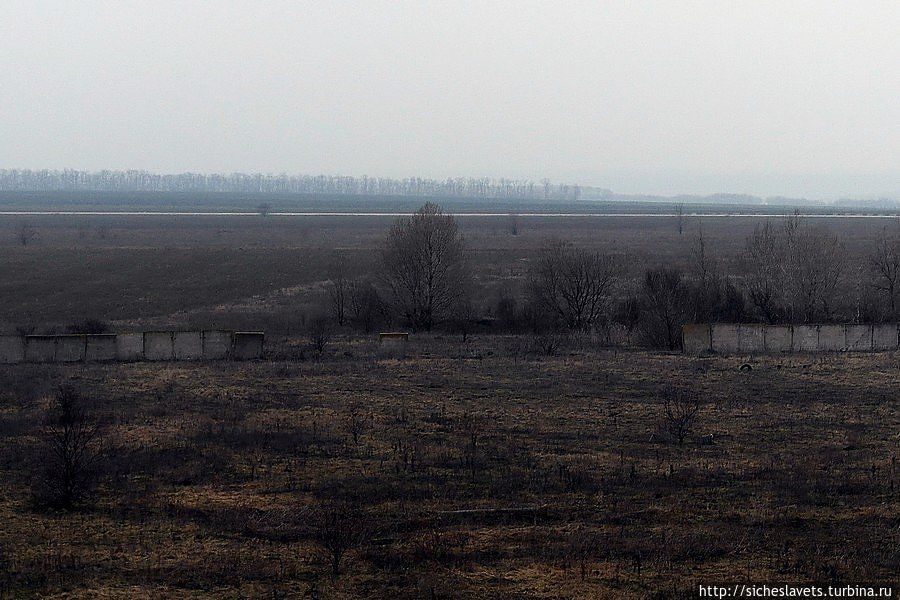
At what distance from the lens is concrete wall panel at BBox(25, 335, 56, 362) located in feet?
76.8

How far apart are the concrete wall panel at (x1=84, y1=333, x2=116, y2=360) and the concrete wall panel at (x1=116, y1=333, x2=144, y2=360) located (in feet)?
0.46

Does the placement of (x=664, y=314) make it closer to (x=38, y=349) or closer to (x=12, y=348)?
(x=38, y=349)

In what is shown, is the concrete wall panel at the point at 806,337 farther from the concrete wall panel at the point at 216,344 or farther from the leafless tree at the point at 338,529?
the leafless tree at the point at 338,529

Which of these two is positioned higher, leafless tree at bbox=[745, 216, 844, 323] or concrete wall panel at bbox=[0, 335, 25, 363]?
leafless tree at bbox=[745, 216, 844, 323]

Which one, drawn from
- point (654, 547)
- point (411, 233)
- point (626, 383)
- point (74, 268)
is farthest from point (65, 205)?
point (654, 547)

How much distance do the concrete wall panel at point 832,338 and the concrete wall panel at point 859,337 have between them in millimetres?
156

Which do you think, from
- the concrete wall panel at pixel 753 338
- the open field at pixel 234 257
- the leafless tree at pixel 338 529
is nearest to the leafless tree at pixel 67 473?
the leafless tree at pixel 338 529

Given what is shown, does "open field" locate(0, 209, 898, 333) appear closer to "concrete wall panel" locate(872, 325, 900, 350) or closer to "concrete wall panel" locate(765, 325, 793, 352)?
"concrete wall panel" locate(765, 325, 793, 352)

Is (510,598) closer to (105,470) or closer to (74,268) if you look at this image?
(105,470)

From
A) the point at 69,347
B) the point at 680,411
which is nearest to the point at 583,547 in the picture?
Answer: the point at 680,411

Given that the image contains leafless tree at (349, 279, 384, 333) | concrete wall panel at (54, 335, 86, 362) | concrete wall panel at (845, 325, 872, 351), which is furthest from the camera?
leafless tree at (349, 279, 384, 333)

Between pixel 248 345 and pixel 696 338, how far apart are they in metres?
12.6

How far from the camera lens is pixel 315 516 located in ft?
36.0

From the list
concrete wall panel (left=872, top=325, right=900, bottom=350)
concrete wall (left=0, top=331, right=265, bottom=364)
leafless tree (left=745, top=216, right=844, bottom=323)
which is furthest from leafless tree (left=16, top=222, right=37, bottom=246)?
concrete wall panel (left=872, top=325, right=900, bottom=350)
